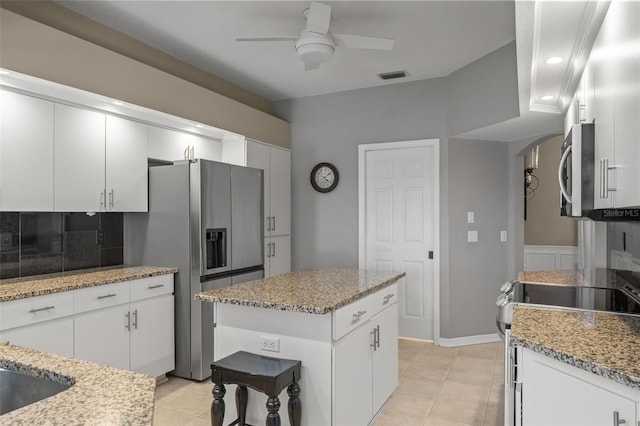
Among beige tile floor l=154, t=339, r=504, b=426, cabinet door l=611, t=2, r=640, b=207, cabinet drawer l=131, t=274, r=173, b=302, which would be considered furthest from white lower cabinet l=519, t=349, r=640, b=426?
cabinet drawer l=131, t=274, r=173, b=302

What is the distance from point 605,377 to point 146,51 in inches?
151

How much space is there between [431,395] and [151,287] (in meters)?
2.25

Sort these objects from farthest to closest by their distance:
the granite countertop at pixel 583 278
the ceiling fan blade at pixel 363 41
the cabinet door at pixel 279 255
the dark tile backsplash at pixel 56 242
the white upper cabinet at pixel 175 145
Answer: the cabinet door at pixel 279 255
the white upper cabinet at pixel 175 145
the dark tile backsplash at pixel 56 242
the ceiling fan blade at pixel 363 41
the granite countertop at pixel 583 278

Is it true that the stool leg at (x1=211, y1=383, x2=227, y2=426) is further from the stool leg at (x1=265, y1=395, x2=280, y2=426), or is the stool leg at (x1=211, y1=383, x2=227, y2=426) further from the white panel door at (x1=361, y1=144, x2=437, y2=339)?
the white panel door at (x1=361, y1=144, x2=437, y2=339)

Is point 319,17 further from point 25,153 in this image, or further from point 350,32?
point 25,153

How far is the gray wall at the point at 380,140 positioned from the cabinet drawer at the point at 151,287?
2.10 m

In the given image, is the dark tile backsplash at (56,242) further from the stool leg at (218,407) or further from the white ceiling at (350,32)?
the stool leg at (218,407)

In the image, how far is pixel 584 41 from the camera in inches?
77.8

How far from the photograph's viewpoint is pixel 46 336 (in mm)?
2475

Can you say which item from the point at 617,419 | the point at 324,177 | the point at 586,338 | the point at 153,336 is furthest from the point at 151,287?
the point at 617,419

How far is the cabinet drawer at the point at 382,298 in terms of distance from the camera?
259cm

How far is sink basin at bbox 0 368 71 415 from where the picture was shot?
3.50 ft

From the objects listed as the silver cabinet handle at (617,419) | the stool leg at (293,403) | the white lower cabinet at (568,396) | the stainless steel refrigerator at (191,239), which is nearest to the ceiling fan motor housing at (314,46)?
the stainless steel refrigerator at (191,239)

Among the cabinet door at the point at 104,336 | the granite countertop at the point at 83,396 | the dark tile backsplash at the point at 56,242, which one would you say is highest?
the dark tile backsplash at the point at 56,242
